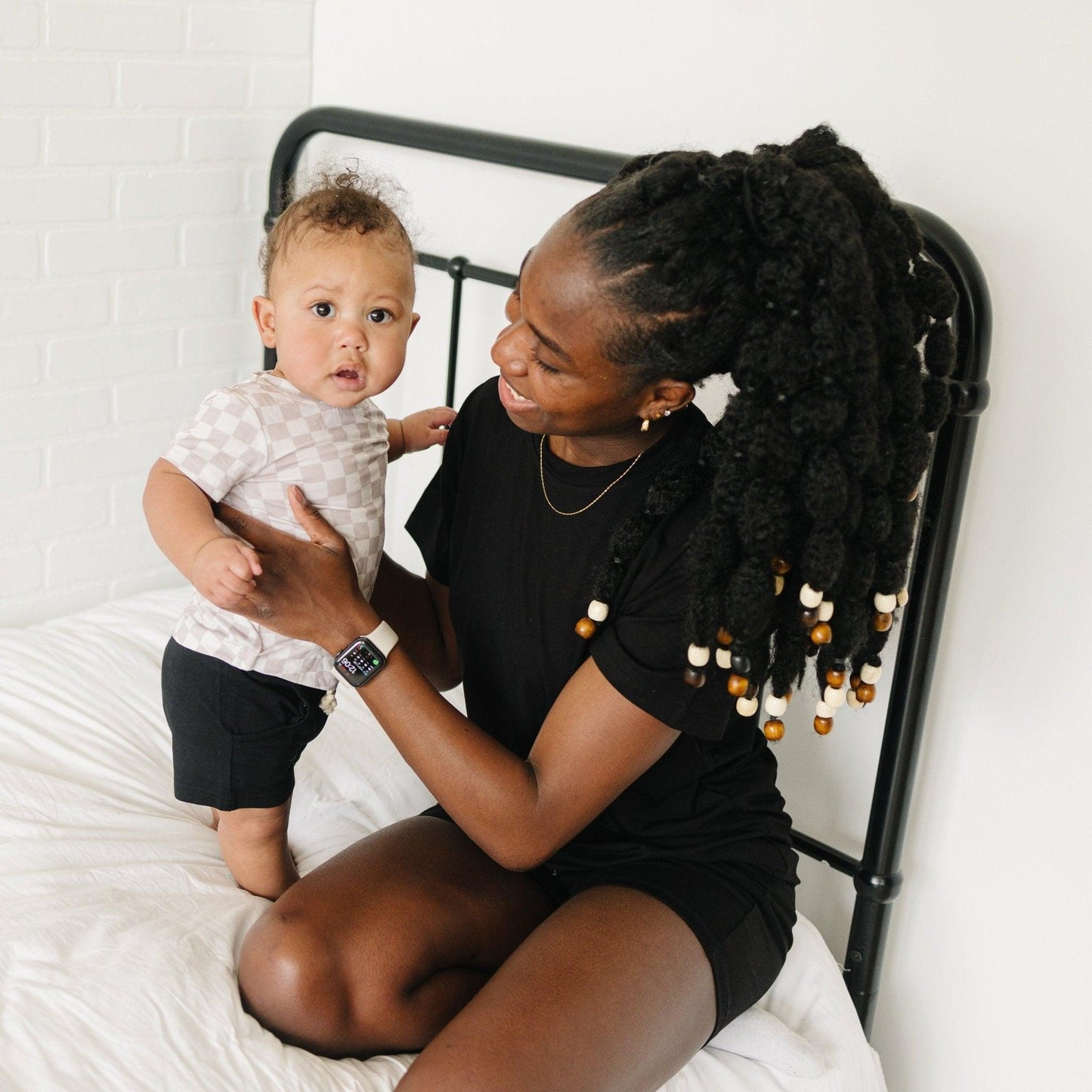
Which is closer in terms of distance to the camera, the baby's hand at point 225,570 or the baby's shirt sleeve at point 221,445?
the baby's hand at point 225,570

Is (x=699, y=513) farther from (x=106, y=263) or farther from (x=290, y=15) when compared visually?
(x=290, y=15)

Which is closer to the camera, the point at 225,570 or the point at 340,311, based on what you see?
the point at 225,570

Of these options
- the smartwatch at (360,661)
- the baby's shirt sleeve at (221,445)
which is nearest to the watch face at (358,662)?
the smartwatch at (360,661)

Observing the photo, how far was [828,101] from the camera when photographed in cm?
150

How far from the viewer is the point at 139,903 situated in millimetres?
1336

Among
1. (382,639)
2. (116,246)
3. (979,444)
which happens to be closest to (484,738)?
(382,639)

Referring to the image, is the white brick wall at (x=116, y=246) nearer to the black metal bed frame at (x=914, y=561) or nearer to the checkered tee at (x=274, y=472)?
the black metal bed frame at (x=914, y=561)

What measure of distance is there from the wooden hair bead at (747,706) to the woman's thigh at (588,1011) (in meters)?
0.24

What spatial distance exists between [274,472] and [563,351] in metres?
0.34

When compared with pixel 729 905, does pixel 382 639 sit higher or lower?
higher

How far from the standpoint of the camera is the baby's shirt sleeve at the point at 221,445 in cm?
124

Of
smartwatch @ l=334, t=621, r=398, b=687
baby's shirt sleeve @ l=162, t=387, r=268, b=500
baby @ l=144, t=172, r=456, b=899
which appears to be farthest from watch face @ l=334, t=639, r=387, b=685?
baby's shirt sleeve @ l=162, t=387, r=268, b=500

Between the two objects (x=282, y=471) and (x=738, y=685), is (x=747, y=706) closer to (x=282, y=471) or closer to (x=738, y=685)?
(x=738, y=685)

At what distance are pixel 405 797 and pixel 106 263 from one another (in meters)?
1.02
